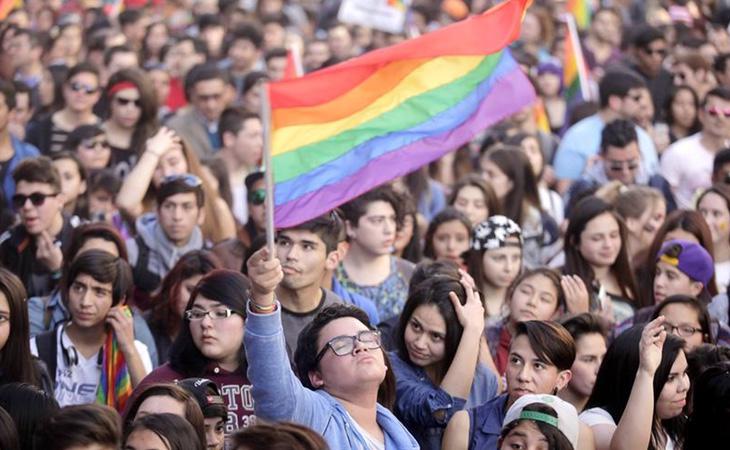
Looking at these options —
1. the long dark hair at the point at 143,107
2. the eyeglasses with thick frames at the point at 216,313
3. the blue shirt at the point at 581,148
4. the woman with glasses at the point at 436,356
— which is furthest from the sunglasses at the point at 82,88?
the woman with glasses at the point at 436,356

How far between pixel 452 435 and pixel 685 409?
124 cm

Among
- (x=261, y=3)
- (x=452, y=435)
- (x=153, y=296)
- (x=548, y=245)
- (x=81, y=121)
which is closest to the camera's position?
(x=452, y=435)

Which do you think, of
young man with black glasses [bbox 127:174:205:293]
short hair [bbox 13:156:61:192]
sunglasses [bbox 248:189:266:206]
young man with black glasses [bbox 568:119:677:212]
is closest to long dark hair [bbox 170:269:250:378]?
young man with black glasses [bbox 127:174:205:293]

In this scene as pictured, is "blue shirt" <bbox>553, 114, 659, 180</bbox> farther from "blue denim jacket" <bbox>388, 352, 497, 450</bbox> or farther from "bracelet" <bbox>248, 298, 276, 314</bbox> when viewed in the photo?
"bracelet" <bbox>248, 298, 276, 314</bbox>

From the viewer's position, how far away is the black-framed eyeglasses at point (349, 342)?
6.63 metres

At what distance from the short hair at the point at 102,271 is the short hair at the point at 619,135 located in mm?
4807

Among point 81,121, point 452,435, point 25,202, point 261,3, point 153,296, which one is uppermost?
point 261,3

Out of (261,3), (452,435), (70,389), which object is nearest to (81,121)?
(70,389)

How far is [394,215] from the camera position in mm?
9977

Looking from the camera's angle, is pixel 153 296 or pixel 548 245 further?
pixel 548 245

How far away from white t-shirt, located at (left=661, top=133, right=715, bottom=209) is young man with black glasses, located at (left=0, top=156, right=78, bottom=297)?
5058 millimetres

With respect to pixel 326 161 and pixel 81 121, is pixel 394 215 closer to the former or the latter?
pixel 326 161

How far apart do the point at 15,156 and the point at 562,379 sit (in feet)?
18.3

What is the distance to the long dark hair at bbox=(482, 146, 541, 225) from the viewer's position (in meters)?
12.2
